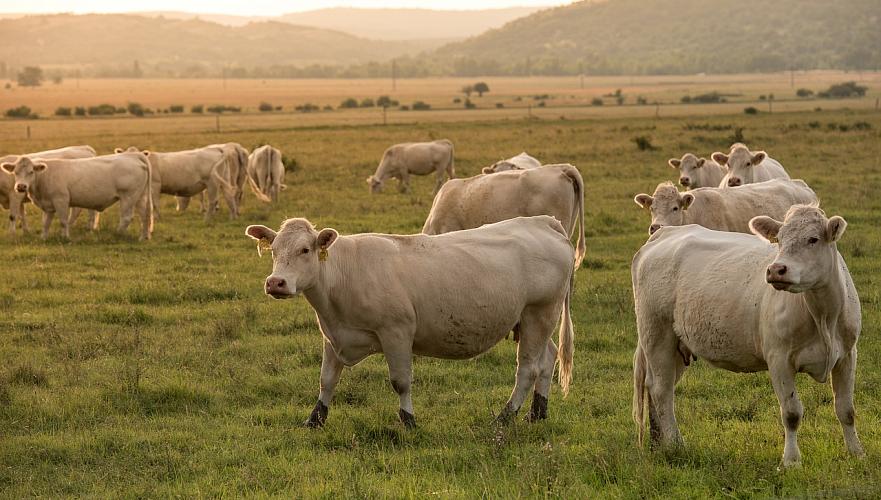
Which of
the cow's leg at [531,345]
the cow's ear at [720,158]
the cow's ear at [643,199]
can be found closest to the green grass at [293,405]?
the cow's leg at [531,345]

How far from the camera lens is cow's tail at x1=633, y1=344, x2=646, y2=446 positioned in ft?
24.3

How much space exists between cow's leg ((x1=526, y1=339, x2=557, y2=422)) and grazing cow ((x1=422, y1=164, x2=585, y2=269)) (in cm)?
465

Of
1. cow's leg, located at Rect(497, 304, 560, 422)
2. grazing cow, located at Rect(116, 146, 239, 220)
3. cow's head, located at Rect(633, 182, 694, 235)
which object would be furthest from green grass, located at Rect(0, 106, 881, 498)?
grazing cow, located at Rect(116, 146, 239, 220)

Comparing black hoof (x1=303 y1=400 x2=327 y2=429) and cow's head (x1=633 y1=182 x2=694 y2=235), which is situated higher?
cow's head (x1=633 y1=182 x2=694 y2=235)

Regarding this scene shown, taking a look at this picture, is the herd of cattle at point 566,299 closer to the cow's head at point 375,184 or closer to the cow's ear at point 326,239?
the cow's ear at point 326,239

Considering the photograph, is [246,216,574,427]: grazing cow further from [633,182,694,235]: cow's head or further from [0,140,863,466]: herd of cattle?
[633,182,694,235]: cow's head

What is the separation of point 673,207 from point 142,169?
11.7 meters

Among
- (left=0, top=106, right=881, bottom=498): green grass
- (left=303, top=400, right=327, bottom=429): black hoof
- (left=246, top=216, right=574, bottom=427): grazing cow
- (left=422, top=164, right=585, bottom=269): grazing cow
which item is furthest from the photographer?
(left=422, top=164, right=585, bottom=269): grazing cow

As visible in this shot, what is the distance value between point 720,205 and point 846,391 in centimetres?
626

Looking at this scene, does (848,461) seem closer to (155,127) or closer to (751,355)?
(751,355)

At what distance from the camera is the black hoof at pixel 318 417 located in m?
8.20

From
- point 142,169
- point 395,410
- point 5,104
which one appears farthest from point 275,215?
point 5,104

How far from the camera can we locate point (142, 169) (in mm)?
19453

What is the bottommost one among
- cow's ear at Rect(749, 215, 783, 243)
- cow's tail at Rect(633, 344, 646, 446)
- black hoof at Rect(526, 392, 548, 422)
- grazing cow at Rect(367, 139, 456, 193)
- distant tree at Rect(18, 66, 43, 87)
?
black hoof at Rect(526, 392, 548, 422)
